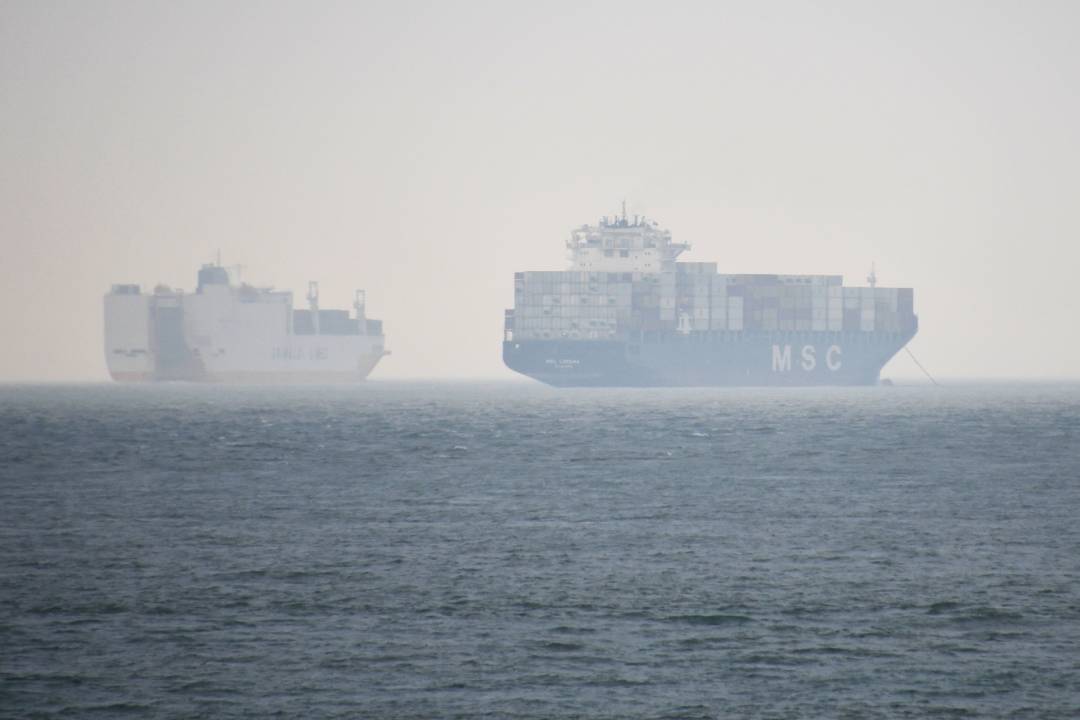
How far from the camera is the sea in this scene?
57.4 ft

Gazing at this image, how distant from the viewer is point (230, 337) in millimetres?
183875

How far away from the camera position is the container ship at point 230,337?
604 ft

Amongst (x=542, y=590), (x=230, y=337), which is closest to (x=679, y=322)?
(x=230, y=337)

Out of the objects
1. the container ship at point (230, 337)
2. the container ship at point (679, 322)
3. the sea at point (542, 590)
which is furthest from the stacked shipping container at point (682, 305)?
the sea at point (542, 590)

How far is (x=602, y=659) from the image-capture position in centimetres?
1908

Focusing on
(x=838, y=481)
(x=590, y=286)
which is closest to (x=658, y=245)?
(x=590, y=286)

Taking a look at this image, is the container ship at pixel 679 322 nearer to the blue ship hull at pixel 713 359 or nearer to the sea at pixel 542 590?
the blue ship hull at pixel 713 359

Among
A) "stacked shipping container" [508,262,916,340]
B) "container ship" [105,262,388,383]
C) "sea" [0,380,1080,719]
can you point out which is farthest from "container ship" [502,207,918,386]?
"sea" [0,380,1080,719]

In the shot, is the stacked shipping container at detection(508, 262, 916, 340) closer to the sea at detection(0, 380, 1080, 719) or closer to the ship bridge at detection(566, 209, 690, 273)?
the ship bridge at detection(566, 209, 690, 273)

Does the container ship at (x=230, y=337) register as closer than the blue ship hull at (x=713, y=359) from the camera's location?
No

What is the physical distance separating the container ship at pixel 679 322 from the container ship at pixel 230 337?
1873 inches

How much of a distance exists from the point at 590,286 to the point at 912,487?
104 metres

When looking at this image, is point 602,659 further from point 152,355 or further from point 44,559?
point 152,355

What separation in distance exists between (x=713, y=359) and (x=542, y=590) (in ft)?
401
